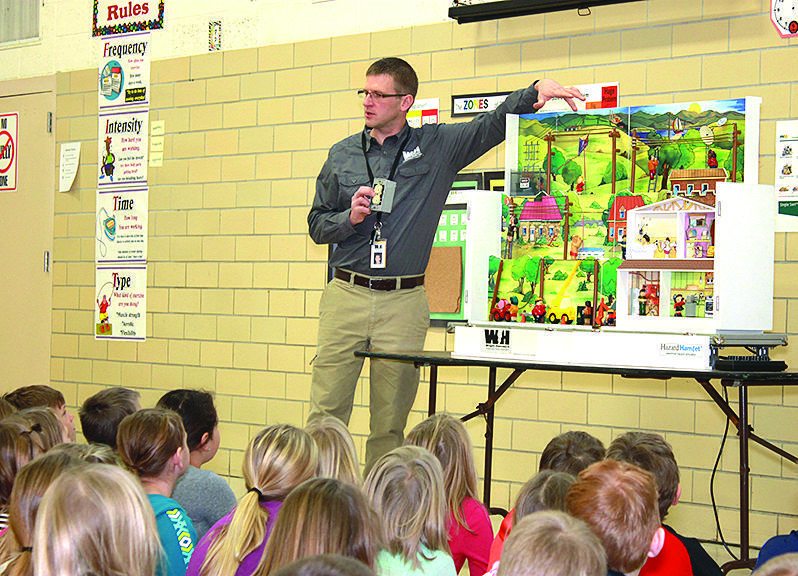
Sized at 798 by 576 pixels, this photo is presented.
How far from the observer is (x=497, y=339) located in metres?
3.30

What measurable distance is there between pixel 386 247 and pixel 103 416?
1.29 m

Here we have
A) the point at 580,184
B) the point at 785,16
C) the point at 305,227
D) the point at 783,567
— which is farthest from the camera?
the point at 305,227

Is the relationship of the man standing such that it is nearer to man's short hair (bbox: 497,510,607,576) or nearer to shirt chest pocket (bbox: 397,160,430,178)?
shirt chest pocket (bbox: 397,160,430,178)

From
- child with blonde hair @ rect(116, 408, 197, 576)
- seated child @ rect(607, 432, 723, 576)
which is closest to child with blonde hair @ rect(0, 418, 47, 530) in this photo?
→ child with blonde hair @ rect(116, 408, 197, 576)

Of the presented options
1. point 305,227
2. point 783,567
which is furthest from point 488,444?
point 783,567

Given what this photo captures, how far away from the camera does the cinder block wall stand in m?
4.03

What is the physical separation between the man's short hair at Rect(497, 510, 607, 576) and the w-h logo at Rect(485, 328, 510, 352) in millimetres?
1920

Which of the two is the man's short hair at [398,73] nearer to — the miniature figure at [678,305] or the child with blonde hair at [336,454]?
the miniature figure at [678,305]

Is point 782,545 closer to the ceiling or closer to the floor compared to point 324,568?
closer to the floor

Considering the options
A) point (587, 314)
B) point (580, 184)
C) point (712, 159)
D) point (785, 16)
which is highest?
point (785, 16)

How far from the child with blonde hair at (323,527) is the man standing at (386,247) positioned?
1.93 m

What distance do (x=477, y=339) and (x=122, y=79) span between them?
377 cm

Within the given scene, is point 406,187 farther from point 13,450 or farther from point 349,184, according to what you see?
point 13,450

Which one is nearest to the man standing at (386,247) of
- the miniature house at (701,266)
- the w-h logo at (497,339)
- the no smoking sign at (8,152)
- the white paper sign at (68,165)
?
the w-h logo at (497,339)
